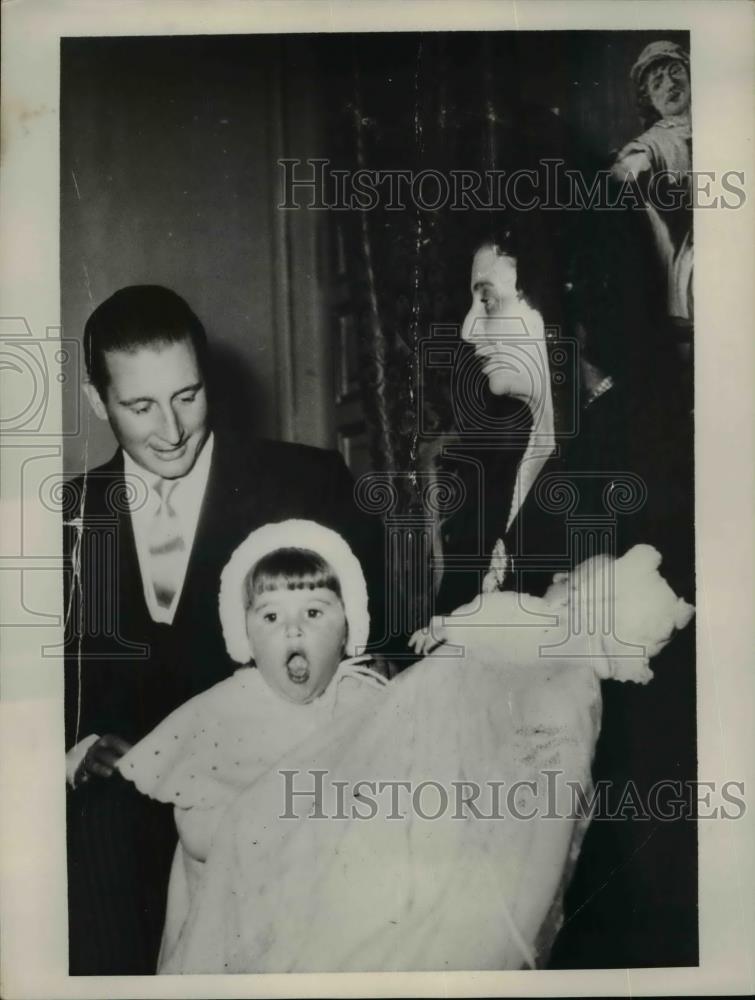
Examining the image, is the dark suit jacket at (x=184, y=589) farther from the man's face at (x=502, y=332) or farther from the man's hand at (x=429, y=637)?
the man's face at (x=502, y=332)

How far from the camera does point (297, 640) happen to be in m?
1.37

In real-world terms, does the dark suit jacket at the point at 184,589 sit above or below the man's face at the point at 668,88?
below

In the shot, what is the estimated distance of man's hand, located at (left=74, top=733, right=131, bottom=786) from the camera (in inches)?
53.6

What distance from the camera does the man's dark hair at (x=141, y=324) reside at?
1369 mm

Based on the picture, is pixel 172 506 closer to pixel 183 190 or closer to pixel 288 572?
pixel 288 572

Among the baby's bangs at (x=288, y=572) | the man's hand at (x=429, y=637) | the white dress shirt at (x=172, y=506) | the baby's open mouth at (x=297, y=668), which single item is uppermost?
the white dress shirt at (x=172, y=506)

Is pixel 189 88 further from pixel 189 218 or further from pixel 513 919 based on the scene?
pixel 513 919

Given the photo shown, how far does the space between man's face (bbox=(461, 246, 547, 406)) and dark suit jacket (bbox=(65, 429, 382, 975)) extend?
268 mm

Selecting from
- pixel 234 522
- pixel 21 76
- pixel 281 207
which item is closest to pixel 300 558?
pixel 234 522

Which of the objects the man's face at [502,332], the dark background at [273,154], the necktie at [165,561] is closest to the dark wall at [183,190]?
the dark background at [273,154]

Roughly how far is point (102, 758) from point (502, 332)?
860 mm

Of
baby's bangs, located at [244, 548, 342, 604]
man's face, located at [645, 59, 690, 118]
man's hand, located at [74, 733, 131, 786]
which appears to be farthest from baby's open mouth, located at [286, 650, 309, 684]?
man's face, located at [645, 59, 690, 118]

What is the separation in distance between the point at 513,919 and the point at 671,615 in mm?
497

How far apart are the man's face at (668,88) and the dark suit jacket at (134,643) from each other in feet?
2.35
